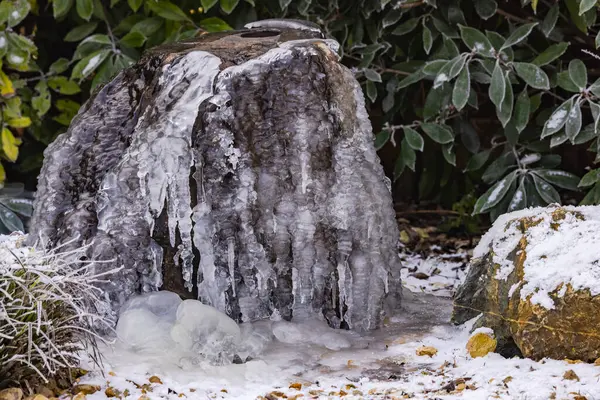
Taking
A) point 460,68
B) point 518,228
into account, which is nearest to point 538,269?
point 518,228

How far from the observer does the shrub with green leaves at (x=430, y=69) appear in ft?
10.6

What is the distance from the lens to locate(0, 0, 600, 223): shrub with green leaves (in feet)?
10.6

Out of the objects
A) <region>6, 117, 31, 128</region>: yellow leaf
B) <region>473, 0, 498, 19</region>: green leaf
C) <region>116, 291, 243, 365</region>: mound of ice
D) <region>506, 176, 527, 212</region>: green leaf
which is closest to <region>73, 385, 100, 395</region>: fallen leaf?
<region>116, 291, 243, 365</region>: mound of ice

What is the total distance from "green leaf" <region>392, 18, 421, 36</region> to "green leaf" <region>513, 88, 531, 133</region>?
1.92 ft

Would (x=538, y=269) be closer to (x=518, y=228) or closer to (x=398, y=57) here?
(x=518, y=228)

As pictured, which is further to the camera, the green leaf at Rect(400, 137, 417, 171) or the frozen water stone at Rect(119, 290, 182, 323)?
the green leaf at Rect(400, 137, 417, 171)

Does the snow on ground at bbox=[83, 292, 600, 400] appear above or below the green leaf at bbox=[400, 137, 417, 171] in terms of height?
below

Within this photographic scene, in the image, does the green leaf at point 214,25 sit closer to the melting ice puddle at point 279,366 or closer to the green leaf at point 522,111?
the green leaf at point 522,111

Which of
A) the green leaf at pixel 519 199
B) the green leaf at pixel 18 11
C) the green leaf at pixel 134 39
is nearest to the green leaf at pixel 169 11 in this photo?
the green leaf at pixel 134 39

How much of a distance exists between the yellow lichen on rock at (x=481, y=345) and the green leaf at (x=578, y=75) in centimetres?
138

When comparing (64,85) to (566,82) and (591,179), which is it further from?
(591,179)

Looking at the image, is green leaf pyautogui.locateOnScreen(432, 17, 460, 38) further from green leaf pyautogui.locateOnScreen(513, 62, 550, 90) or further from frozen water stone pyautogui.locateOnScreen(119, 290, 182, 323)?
frozen water stone pyautogui.locateOnScreen(119, 290, 182, 323)

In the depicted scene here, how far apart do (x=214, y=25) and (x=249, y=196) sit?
143cm

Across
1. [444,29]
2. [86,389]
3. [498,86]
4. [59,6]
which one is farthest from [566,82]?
[86,389]
